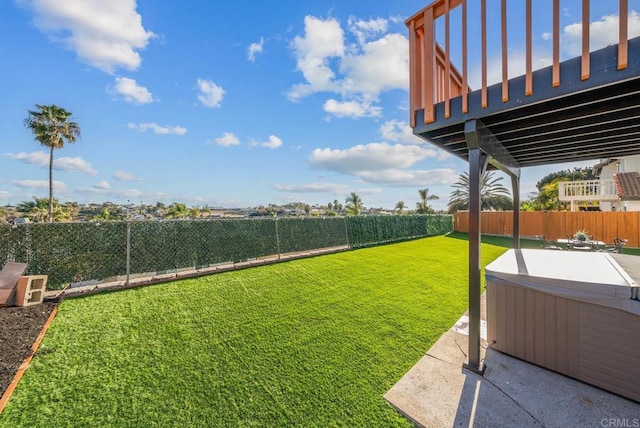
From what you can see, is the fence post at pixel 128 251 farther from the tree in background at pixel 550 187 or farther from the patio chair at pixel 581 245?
the tree in background at pixel 550 187

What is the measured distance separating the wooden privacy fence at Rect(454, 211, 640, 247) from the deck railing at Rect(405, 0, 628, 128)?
15732 millimetres

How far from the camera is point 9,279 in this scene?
433 centimetres

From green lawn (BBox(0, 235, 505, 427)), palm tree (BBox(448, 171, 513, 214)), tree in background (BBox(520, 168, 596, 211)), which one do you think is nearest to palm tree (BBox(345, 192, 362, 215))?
palm tree (BBox(448, 171, 513, 214))

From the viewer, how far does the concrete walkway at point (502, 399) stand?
2109 mm

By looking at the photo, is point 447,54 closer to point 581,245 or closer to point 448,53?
point 448,53

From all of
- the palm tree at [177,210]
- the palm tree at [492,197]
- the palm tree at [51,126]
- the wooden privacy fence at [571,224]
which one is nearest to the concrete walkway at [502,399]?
the wooden privacy fence at [571,224]

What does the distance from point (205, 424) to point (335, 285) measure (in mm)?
3861

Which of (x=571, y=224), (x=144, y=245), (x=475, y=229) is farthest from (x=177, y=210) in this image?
(x=571, y=224)

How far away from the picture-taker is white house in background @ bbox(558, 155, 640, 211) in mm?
13258

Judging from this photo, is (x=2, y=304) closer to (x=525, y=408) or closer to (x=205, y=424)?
(x=205, y=424)

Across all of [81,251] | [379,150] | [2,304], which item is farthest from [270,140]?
[2,304]

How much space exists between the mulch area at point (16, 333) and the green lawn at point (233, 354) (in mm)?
159

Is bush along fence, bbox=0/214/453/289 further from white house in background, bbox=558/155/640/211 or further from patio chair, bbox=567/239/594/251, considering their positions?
white house in background, bbox=558/155/640/211

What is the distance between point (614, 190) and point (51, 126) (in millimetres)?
34535
